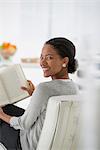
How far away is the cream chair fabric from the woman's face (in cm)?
27

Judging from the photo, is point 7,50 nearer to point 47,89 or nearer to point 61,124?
point 47,89

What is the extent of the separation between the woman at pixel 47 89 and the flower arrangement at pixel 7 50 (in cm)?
221

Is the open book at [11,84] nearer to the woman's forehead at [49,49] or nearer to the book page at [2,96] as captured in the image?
the book page at [2,96]

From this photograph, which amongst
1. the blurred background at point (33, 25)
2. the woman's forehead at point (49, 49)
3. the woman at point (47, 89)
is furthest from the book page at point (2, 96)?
the blurred background at point (33, 25)

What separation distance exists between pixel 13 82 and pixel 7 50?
6.04 ft

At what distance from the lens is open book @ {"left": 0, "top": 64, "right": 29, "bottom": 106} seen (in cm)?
196

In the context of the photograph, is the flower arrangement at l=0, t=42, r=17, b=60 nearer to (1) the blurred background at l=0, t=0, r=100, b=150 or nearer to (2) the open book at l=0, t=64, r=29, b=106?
(1) the blurred background at l=0, t=0, r=100, b=150

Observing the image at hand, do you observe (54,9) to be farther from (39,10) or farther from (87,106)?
(87,106)

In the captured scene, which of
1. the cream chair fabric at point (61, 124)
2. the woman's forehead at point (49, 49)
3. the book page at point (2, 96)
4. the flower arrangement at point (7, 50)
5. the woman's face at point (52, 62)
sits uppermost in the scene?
the woman's forehead at point (49, 49)

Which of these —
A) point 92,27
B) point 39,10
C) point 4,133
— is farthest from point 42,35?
point 92,27

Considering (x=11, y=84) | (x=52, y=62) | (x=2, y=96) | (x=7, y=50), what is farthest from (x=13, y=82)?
(x=7, y=50)

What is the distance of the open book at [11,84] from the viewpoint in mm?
1959

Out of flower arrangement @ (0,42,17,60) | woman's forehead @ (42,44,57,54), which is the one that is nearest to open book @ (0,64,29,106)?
woman's forehead @ (42,44,57,54)

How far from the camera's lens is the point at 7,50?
3824 mm
